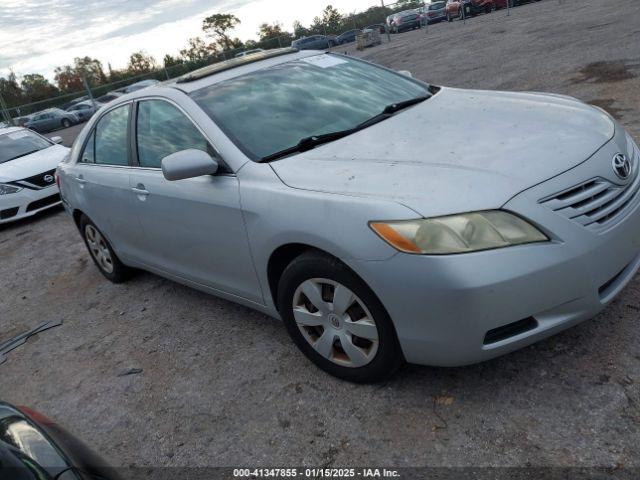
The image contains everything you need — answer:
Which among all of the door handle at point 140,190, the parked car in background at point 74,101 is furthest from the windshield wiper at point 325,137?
the parked car in background at point 74,101

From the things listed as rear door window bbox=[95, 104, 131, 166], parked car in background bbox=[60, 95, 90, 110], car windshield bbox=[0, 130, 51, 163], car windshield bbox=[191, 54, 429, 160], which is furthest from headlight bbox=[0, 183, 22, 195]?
parked car in background bbox=[60, 95, 90, 110]

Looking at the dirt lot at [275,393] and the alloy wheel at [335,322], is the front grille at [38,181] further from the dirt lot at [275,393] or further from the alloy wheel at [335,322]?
the alloy wheel at [335,322]

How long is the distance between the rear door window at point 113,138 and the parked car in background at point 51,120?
29.7 m

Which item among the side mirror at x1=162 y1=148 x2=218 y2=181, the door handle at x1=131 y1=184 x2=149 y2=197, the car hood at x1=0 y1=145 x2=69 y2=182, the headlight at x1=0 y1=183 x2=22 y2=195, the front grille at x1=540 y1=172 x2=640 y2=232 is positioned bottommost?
the headlight at x1=0 y1=183 x2=22 y2=195

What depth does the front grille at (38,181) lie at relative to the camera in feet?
27.6

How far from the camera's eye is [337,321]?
271 cm

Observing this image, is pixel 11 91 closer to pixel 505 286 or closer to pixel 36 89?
pixel 36 89

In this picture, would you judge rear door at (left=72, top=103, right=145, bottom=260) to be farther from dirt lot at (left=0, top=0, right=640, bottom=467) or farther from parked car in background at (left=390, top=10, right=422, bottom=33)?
parked car in background at (left=390, top=10, right=422, bottom=33)

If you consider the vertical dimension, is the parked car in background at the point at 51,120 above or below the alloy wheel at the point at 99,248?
below

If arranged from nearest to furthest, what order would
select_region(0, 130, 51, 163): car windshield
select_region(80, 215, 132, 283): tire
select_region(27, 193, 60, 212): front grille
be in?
select_region(80, 215, 132, 283): tire < select_region(27, 193, 60, 212): front grille < select_region(0, 130, 51, 163): car windshield

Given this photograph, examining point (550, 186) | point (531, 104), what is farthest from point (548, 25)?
point (550, 186)

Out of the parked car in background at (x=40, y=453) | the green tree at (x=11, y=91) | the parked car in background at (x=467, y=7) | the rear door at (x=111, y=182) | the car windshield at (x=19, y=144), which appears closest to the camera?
the parked car in background at (x=40, y=453)

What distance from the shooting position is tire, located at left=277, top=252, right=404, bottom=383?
253cm

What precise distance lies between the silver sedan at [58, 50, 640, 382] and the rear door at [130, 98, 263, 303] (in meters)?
0.01
